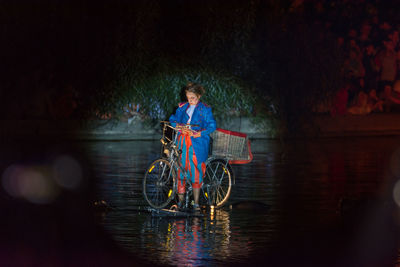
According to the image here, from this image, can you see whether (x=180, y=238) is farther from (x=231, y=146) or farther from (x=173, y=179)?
(x=231, y=146)

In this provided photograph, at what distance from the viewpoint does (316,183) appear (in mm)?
15773

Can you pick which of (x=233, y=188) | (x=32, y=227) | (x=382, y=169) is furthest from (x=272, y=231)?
(x=382, y=169)

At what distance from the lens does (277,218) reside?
12.0 m

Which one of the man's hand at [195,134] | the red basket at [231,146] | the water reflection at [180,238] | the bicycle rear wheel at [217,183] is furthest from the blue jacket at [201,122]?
the water reflection at [180,238]

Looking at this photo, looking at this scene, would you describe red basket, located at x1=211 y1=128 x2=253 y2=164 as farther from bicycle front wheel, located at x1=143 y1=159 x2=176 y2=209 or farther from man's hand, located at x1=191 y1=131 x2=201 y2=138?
bicycle front wheel, located at x1=143 y1=159 x2=176 y2=209

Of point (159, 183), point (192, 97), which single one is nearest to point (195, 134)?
point (192, 97)

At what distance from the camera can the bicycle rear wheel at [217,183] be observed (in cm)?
1302

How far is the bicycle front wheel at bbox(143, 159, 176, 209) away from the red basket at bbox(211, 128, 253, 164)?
2.16ft

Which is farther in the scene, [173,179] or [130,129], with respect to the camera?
[130,129]

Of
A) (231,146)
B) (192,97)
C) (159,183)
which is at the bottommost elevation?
(159,183)

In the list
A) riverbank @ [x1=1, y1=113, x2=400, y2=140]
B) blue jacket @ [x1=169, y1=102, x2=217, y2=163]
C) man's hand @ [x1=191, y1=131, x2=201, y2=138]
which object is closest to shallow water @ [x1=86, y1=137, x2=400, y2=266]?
blue jacket @ [x1=169, y1=102, x2=217, y2=163]

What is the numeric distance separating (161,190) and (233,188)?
2.82m

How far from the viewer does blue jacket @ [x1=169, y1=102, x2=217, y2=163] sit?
492 inches

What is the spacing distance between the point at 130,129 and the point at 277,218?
1435cm
